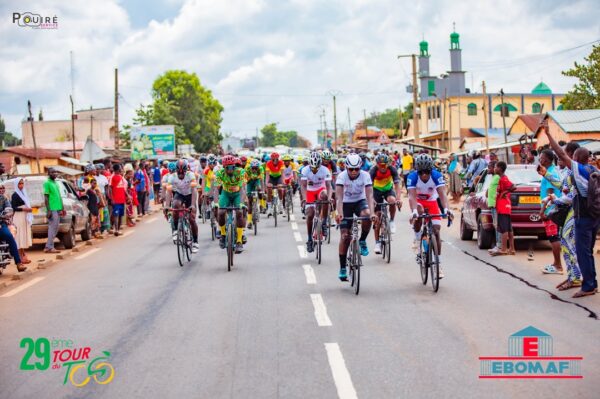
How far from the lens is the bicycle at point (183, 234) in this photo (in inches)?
589

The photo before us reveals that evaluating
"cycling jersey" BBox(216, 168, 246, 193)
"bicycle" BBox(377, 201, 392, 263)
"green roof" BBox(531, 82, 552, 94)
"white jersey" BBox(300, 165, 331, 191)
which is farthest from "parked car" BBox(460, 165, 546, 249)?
"green roof" BBox(531, 82, 552, 94)

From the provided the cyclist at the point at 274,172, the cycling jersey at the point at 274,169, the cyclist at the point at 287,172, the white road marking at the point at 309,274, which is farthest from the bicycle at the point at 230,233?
the cyclist at the point at 287,172

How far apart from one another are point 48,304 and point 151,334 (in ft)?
10.2

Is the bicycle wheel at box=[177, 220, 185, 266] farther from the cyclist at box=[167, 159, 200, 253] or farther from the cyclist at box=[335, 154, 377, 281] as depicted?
the cyclist at box=[335, 154, 377, 281]

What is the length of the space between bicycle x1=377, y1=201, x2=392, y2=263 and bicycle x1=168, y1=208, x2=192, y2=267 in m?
3.65

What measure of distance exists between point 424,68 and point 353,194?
97.1 m

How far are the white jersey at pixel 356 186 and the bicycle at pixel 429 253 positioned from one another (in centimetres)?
96

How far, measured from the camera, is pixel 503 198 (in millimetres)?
14836

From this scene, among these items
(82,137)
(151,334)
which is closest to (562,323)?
(151,334)

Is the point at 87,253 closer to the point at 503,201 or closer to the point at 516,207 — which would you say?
the point at 503,201

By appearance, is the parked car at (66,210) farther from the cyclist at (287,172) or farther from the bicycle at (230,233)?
the bicycle at (230,233)

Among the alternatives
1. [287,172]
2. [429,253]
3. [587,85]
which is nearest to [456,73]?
[587,85]

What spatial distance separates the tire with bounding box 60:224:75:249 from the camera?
1930 cm

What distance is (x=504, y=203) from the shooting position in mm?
14797
